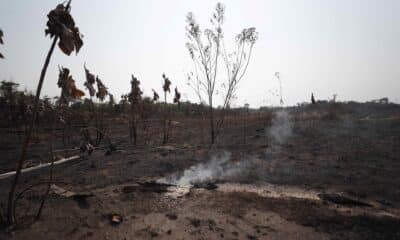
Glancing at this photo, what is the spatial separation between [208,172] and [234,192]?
64.0 inches

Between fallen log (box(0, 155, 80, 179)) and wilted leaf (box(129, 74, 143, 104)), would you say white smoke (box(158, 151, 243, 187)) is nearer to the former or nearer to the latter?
fallen log (box(0, 155, 80, 179))

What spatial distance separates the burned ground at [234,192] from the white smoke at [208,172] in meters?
0.05

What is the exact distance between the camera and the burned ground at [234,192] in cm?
364

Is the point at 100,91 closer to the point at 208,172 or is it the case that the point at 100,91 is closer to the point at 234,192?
the point at 208,172

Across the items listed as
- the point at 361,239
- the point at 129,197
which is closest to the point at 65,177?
the point at 129,197

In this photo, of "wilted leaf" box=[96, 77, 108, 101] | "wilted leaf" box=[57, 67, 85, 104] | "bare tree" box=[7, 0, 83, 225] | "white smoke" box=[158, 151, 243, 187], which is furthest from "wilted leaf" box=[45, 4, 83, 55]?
"wilted leaf" box=[96, 77, 108, 101]

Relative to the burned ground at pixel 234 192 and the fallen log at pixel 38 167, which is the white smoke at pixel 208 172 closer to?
the burned ground at pixel 234 192

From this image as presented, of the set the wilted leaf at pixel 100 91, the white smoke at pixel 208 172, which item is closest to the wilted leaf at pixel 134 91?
the wilted leaf at pixel 100 91

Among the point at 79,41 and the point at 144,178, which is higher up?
the point at 79,41

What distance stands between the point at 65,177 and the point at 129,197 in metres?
2.48

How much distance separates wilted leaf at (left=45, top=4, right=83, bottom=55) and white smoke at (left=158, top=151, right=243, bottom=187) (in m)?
3.87

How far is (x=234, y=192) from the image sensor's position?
16.8ft

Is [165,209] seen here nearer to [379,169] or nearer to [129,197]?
[129,197]

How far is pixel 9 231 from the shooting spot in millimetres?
3303
